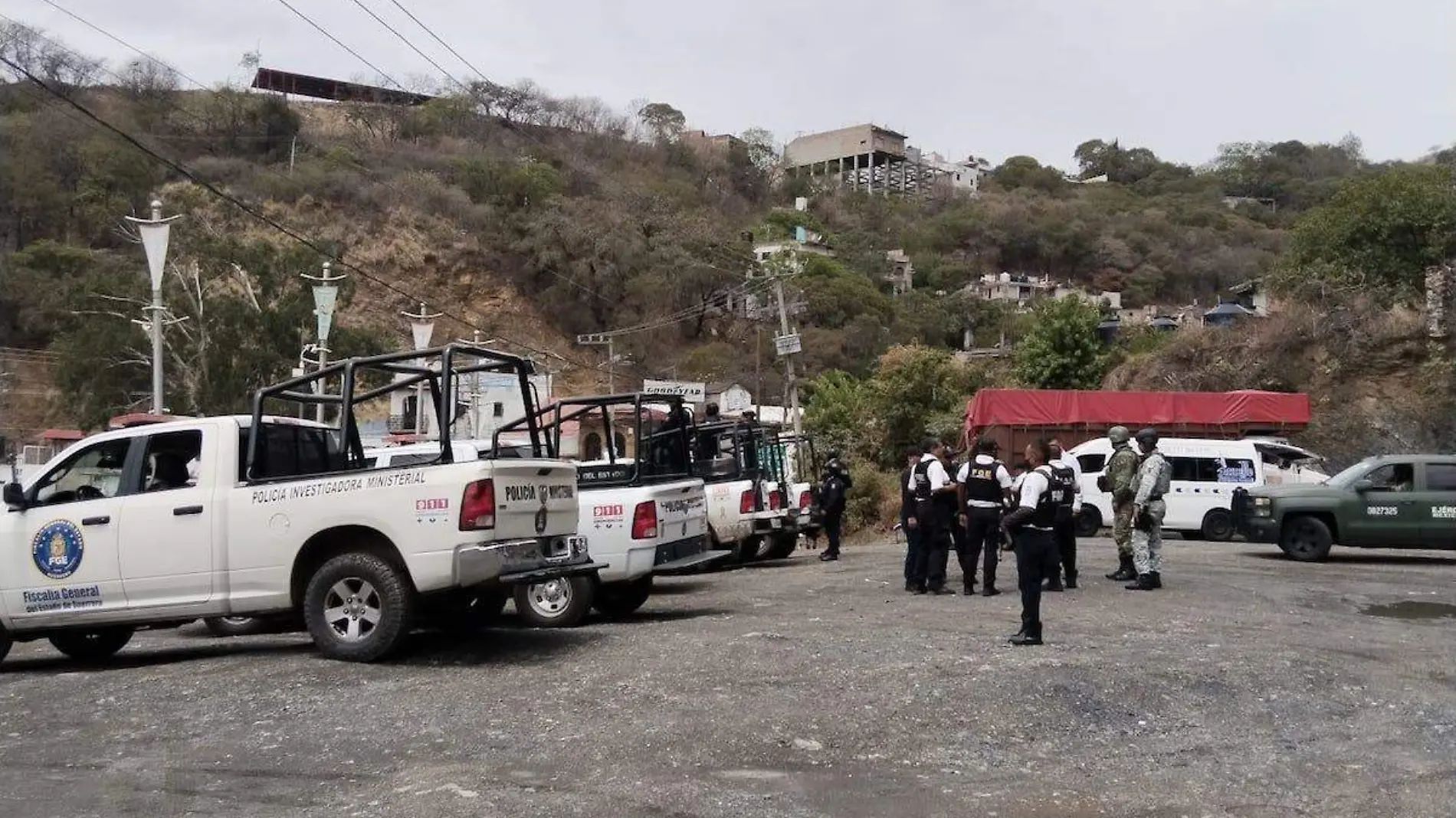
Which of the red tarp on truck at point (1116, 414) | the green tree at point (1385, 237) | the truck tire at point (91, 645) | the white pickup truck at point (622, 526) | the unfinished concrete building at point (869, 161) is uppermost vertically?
the unfinished concrete building at point (869, 161)

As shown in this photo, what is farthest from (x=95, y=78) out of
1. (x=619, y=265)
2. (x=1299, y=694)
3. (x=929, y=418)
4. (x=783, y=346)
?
(x=1299, y=694)

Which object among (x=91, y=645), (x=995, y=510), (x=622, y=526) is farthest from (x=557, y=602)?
(x=995, y=510)

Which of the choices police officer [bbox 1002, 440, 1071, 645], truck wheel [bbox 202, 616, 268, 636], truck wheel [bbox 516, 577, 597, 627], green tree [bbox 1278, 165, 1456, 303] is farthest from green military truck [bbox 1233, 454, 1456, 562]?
green tree [bbox 1278, 165, 1456, 303]

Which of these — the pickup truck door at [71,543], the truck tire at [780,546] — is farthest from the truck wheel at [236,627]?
the truck tire at [780,546]

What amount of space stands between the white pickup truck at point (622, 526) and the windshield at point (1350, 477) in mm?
10555

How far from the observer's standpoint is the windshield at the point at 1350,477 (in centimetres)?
1802

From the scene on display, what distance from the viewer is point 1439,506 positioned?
1744 cm

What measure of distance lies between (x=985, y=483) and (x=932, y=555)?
4.27 ft

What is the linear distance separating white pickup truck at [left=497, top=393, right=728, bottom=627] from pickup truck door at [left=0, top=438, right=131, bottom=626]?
3.13m

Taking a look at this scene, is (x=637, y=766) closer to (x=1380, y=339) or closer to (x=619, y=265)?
(x=1380, y=339)

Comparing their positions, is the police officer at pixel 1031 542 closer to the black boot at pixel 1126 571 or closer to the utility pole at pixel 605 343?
the black boot at pixel 1126 571

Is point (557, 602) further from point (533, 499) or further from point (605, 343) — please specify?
point (605, 343)

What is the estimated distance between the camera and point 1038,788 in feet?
19.6

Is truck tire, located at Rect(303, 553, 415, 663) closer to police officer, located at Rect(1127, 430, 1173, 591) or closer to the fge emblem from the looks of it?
the fge emblem
